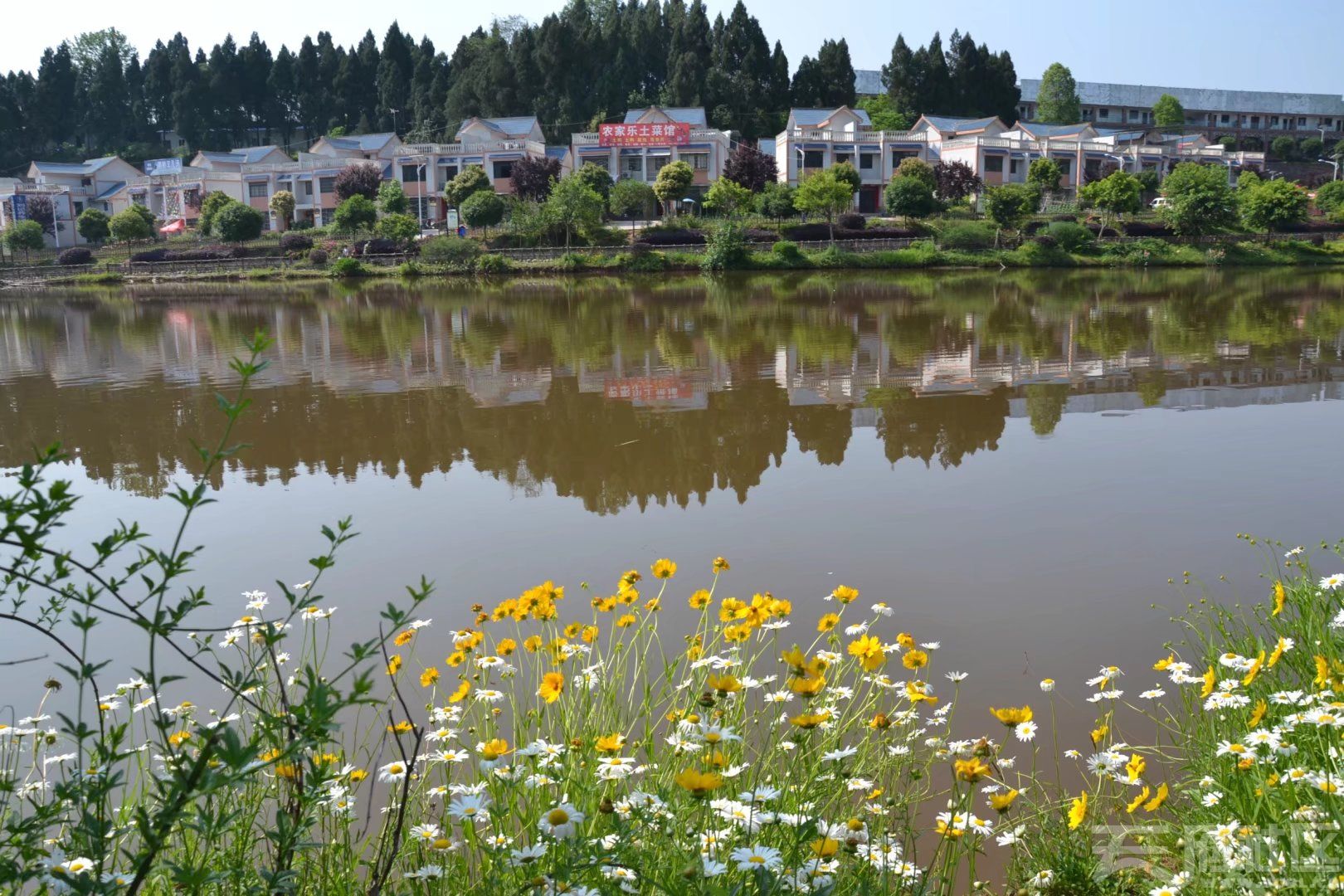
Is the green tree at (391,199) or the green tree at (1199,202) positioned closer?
the green tree at (1199,202)

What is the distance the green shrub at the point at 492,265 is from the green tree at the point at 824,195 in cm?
1155

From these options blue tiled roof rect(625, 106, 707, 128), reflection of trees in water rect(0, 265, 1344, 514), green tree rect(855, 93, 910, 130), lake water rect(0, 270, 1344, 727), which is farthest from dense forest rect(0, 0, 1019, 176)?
lake water rect(0, 270, 1344, 727)

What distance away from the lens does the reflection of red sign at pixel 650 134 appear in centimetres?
5078

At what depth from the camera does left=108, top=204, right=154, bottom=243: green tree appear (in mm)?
47844

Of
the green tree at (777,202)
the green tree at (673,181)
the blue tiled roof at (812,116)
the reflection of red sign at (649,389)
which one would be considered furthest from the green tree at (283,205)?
the reflection of red sign at (649,389)

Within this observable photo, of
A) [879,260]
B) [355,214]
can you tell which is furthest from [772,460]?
[355,214]

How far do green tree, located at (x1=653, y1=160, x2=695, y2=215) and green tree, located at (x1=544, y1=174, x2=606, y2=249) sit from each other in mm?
4338

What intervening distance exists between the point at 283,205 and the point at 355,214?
34.2 ft

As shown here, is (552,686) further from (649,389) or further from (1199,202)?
(1199,202)

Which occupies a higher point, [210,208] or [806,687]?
[210,208]

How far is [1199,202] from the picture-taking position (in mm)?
41094

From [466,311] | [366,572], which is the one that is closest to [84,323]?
[466,311]

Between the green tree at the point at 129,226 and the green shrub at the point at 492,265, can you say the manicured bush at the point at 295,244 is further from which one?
the green shrub at the point at 492,265

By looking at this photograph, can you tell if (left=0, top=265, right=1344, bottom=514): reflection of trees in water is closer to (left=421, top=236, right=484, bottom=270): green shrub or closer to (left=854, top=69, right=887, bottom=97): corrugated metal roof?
(left=421, top=236, right=484, bottom=270): green shrub
